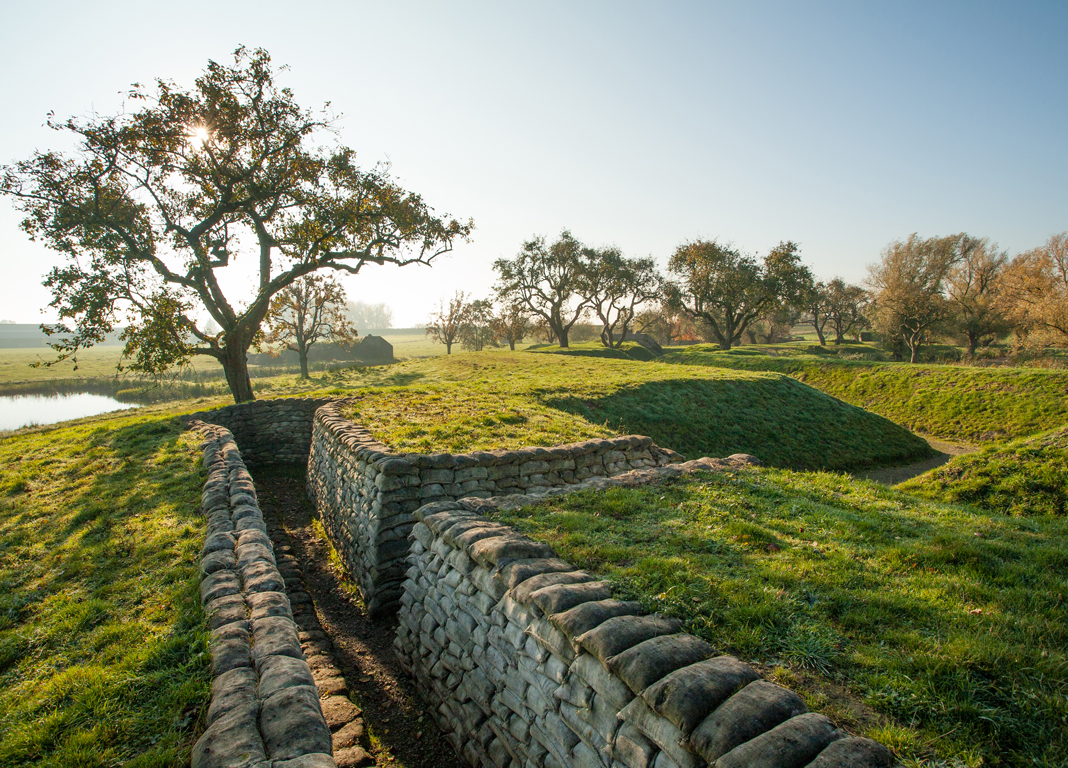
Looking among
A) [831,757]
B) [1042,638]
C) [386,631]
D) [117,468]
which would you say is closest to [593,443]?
[386,631]

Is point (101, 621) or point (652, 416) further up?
point (652, 416)

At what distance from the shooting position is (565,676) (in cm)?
350

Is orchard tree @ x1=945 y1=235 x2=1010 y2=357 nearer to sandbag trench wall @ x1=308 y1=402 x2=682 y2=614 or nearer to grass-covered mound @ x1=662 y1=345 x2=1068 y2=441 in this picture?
grass-covered mound @ x1=662 y1=345 x2=1068 y2=441

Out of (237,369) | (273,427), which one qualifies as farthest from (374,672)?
(237,369)

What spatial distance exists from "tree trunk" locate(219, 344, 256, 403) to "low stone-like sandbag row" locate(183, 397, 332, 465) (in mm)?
4854

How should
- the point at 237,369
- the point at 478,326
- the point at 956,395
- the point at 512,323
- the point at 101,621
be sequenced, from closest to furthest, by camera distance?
the point at 101,621 < the point at 237,369 < the point at 956,395 < the point at 512,323 < the point at 478,326

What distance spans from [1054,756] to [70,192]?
25.0 meters

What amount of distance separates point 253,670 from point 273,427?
44.6ft

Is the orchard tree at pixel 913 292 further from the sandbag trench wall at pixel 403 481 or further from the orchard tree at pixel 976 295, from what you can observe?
the sandbag trench wall at pixel 403 481

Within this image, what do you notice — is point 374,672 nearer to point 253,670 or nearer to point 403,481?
point 403,481

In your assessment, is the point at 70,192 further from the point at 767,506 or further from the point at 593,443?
the point at 767,506

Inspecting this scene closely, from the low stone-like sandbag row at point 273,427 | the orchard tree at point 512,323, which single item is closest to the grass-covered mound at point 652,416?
the low stone-like sandbag row at point 273,427

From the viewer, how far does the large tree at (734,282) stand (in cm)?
4144

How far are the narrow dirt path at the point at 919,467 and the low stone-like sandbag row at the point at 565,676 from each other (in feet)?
44.4
